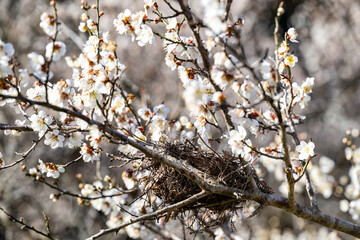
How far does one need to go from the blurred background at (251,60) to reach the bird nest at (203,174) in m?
5.59

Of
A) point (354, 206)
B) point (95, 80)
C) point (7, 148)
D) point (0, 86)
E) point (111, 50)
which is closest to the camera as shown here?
point (0, 86)

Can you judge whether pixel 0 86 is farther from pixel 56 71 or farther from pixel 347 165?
pixel 347 165

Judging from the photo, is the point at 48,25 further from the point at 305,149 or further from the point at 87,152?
the point at 305,149

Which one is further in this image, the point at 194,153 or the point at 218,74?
the point at 194,153

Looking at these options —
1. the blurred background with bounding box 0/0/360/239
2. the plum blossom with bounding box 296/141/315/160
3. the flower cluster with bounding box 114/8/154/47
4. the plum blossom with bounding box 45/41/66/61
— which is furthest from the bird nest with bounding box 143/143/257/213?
the blurred background with bounding box 0/0/360/239

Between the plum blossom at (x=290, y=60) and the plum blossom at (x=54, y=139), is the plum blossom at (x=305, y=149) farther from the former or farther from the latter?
the plum blossom at (x=54, y=139)

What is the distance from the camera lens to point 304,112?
9367mm

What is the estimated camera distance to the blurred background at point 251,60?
349 inches

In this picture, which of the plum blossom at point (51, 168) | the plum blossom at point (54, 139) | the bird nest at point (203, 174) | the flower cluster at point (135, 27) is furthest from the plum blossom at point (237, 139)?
the plum blossom at point (51, 168)

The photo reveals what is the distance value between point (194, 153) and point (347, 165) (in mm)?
8140

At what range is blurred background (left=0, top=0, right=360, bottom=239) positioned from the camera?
8859mm

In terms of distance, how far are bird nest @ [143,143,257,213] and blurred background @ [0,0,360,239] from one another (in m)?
5.59

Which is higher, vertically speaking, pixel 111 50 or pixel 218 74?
pixel 111 50

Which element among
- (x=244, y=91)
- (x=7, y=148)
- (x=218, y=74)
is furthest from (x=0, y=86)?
(x=7, y=148)
